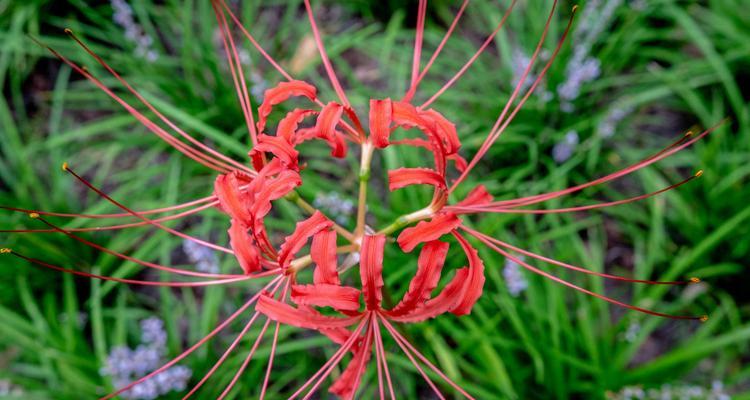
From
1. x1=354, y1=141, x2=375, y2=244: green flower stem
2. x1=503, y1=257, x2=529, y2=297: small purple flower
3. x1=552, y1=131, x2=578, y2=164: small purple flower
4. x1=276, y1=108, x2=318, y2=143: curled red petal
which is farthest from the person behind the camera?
x1=552, y1=131, x2=578, y2=164: small purple flower

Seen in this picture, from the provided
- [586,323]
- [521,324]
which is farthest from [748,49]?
[521,324]

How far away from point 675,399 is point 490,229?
78 centimetres

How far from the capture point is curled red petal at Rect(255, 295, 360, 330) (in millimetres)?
1107

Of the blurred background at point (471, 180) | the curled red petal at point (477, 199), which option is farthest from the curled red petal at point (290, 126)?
the blurred background at point (471, 180)

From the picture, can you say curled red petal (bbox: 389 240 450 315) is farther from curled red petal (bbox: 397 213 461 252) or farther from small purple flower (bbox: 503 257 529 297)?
small purple flower (bbox: 503 257 529 297)

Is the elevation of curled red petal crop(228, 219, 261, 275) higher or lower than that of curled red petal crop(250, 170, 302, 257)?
lower

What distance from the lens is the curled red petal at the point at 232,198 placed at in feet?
3.68

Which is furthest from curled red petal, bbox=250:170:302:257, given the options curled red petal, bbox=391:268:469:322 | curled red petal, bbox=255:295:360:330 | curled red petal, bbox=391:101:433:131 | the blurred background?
the blurred background

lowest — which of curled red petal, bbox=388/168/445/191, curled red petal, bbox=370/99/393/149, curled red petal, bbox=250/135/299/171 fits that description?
curled red petal, bbox=388/168/445/191

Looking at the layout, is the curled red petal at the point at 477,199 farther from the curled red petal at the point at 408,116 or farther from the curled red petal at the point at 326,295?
the curled red petal at the point at 326,295

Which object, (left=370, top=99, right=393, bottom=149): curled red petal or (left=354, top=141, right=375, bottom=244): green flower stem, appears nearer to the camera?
(left=370, top=99, right=393, bottom=149): curled red petal

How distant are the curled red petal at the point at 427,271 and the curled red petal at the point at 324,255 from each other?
0.47 feet

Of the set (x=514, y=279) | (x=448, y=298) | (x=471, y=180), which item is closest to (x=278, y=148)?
(x=448, y=298)

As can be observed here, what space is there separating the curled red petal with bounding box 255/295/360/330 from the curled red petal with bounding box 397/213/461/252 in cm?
22
